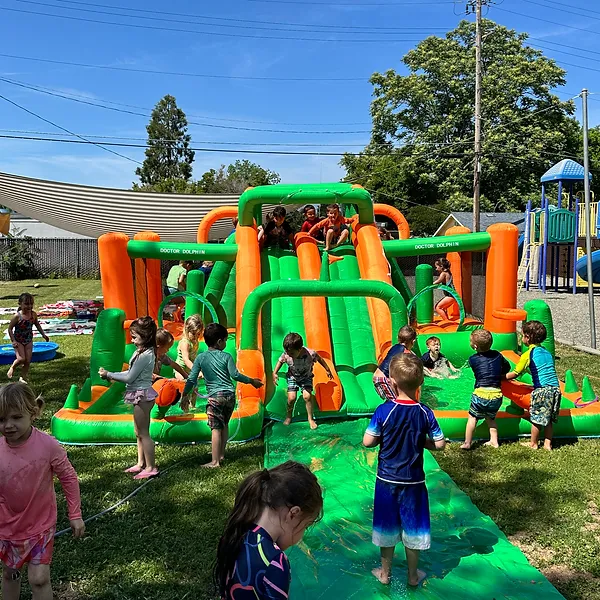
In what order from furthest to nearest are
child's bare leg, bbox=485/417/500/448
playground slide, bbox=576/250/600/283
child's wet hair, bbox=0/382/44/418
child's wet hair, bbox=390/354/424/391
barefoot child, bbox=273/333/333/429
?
playground slide, bbox=576/250/600/283
barefoot child, bbox=273/333/333/429
child's bare leg, bbox=485/417/500/448
child's wet hair, bbox=390/354/424/391
child's wet hair, bbox=0/382/44/418

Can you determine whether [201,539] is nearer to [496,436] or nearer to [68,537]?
[68,537]

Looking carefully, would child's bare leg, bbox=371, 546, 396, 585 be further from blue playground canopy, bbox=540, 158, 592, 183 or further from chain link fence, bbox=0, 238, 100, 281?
chain link fence, bbox=0, 238, 100, 281

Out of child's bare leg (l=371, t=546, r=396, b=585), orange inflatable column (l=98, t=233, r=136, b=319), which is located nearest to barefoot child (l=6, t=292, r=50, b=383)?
orange inflatable column (l=98, t=233, r=136, b=319)

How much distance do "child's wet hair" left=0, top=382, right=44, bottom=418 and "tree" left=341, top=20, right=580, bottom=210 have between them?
3042cm

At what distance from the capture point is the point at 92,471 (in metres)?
4.86

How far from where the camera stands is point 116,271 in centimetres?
769

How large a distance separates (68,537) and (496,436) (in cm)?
363

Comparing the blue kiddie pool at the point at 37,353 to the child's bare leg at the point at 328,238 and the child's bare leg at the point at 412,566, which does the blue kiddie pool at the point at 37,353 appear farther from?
the child's bare leg at the point at 412,566

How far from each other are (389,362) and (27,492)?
10.6ft

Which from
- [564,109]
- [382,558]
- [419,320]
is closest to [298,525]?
[382,558]

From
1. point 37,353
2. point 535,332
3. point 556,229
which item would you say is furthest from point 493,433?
point 556,229

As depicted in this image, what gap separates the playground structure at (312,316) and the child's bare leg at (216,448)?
20.7 inches

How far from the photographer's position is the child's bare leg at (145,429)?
15.3 ft

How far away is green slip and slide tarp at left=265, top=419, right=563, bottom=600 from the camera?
3088 mm
